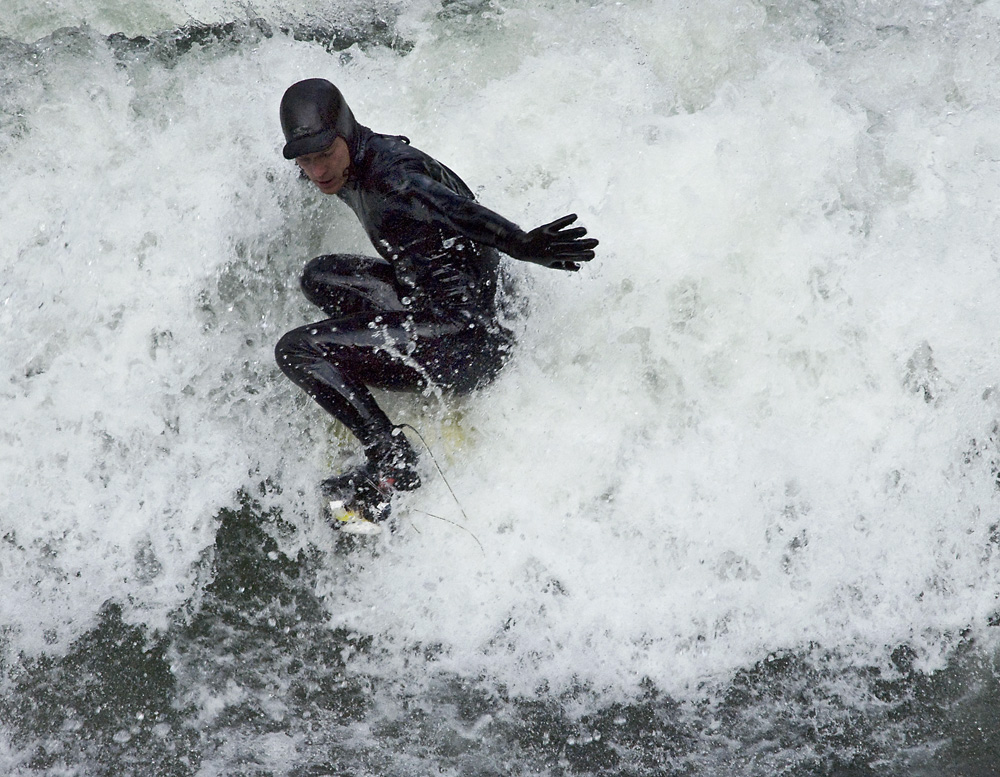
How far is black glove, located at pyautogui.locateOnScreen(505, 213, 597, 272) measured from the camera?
2477mm

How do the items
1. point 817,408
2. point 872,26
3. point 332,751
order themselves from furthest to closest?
1. point 872,26
2. point 817,408
3. point 332,751

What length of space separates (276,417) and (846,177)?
288 centimetres

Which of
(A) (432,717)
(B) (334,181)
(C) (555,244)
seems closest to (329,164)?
(B) (334,181)

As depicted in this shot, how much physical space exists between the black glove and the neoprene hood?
2.50 feet

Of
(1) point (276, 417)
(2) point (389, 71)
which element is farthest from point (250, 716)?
(2) point (389, 71)

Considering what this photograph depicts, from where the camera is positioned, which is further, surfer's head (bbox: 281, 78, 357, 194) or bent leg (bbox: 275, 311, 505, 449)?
bent leg (bbox: 275, 311, 505, 449)

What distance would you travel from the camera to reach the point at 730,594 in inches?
125

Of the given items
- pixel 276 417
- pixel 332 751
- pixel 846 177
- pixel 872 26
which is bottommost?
pixel 332 751

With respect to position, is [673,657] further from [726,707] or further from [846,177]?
[846,177]

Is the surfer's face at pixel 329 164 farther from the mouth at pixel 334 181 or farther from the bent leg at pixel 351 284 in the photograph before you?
the bent leg at pixel 351 284

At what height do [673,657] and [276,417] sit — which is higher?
[276,417]

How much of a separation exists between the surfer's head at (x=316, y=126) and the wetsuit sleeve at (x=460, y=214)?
27 centimetres

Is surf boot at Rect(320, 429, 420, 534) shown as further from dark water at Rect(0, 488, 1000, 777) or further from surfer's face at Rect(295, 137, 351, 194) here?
surfer's face at Rect(295, 137, 351, 194)

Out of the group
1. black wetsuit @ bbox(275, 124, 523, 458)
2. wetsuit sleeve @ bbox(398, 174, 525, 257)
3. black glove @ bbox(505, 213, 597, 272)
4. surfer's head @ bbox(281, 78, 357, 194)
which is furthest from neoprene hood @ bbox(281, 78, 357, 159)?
black glove @ bbox(505, 213, 597, 272)
